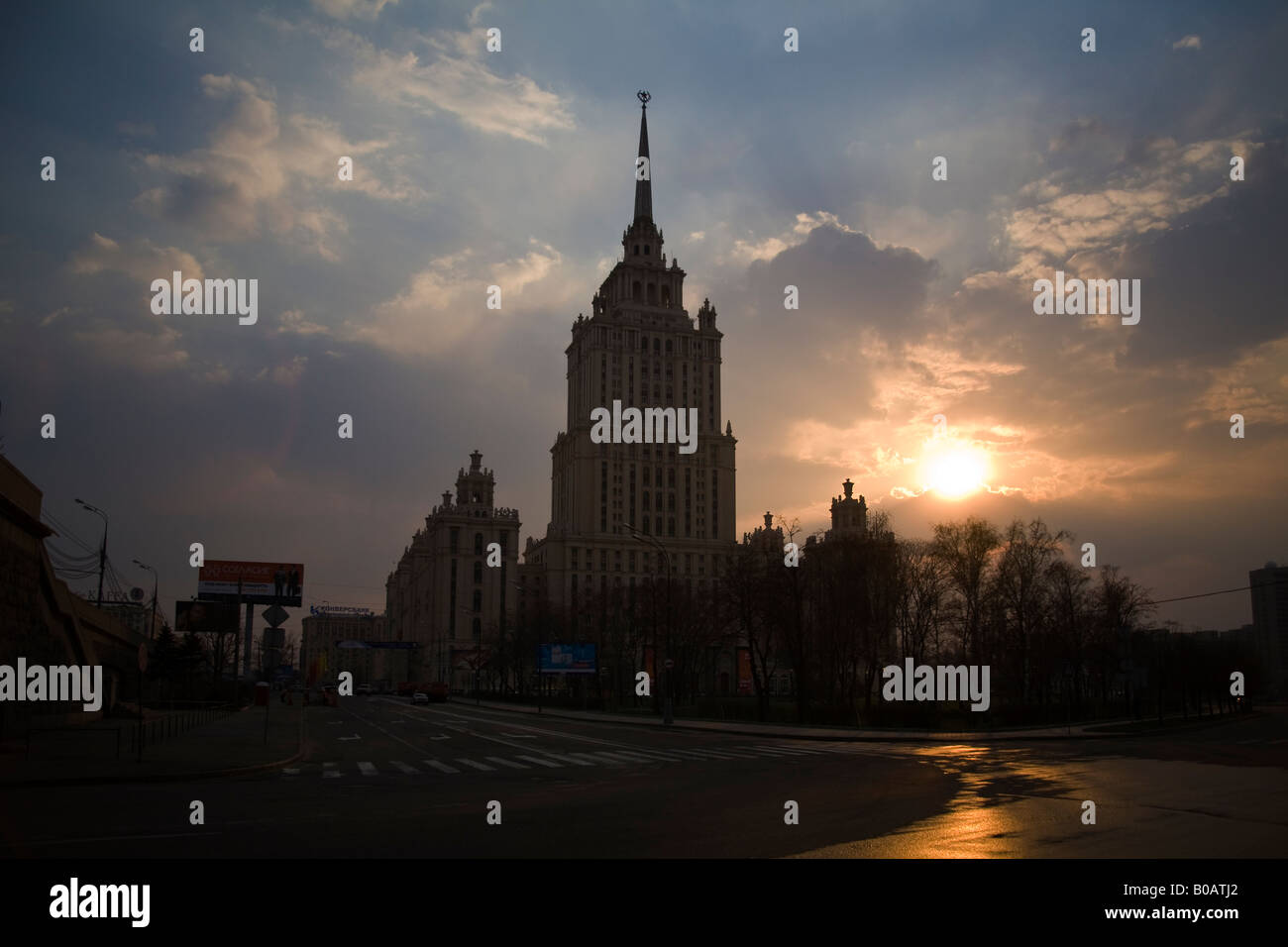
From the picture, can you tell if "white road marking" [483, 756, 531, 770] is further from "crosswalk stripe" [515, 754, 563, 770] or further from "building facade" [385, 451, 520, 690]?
"building facade" [385, 451, 520, 690]

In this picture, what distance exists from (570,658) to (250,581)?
45.6 meters

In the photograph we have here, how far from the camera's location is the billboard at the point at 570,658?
76.3 meters

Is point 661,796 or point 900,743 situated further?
point 900,743

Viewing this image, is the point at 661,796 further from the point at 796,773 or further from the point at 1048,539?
the point at 1048,539

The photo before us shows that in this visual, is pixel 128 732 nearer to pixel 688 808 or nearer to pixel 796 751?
pixel 796 751

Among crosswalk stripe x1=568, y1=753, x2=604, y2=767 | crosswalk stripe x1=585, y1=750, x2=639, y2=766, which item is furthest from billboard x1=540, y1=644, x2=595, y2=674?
crosswalk stripe x1=568, y1=753, x2=604, y2=767

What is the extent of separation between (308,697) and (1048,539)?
64.7m

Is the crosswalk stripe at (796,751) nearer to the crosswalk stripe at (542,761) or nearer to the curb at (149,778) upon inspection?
the crosswalk stripe at (542,761)

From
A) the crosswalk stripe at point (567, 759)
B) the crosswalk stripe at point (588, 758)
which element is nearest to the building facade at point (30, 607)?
the crosswalk stripe at point (567, 759)

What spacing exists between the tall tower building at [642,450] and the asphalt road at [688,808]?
5242 inches

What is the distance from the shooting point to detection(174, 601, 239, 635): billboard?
262 feet
